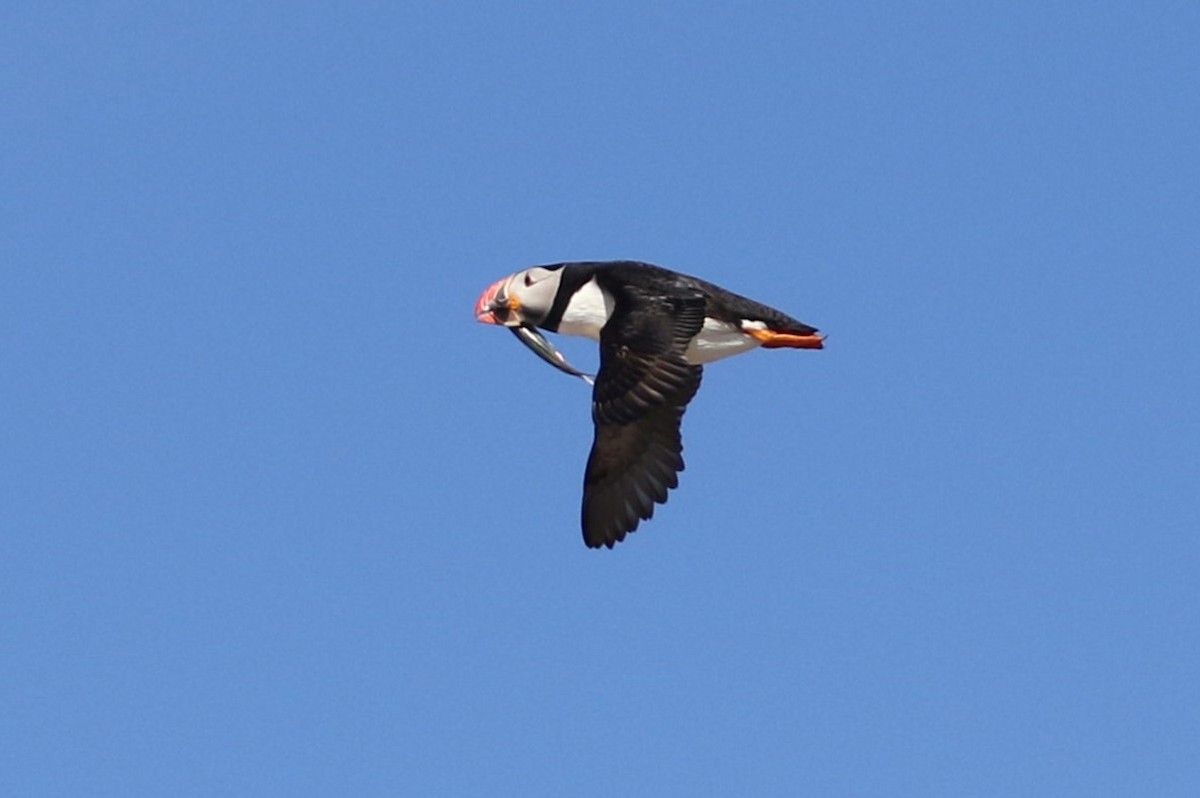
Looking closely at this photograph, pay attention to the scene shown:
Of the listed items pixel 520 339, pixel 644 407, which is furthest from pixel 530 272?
pixel 644 407

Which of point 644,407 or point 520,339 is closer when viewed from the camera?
point 644,407

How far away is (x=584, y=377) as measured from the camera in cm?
3225

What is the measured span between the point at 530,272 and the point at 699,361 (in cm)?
178

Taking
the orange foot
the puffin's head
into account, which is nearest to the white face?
the puffin's head

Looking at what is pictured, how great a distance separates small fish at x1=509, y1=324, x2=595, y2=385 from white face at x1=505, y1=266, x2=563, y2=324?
139mm

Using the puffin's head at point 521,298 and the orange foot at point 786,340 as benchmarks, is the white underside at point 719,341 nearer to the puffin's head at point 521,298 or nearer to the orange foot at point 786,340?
the orange foot at point 786,340

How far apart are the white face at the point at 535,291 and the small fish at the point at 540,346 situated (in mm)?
139

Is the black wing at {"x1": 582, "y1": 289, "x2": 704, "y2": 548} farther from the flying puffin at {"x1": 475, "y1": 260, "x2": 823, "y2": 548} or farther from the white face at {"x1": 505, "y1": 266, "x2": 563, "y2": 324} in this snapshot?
the white face at {"x1": 505, "y1": 266, "x2": 563, "y2": 324}

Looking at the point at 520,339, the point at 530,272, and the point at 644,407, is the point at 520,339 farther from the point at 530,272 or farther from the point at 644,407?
the point at 644,407

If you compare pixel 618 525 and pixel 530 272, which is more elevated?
pixel 530 272

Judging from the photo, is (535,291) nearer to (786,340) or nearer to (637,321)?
(637,321)

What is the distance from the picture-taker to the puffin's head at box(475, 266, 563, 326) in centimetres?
3272

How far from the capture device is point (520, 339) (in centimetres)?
3303

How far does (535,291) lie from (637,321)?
1902mm
